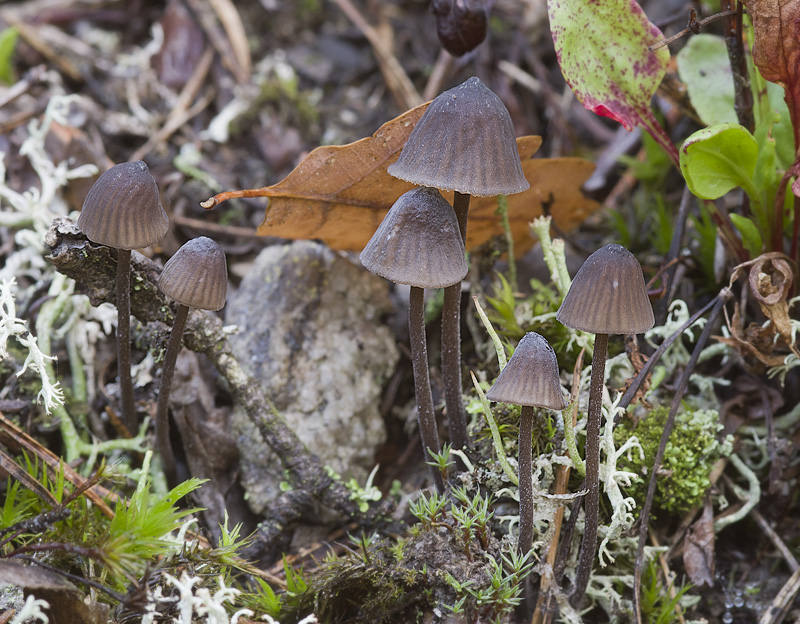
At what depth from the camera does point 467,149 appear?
1803 millimetres

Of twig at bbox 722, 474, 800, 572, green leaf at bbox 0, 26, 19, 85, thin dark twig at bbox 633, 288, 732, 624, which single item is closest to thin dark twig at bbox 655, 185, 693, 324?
thin dark twig at bbox 633, 288, 732, 624

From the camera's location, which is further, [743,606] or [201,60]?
[201,60]

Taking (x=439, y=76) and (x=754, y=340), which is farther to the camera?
(x=439, y=76)

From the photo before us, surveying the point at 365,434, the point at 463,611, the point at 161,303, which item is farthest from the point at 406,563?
the point at 161,303

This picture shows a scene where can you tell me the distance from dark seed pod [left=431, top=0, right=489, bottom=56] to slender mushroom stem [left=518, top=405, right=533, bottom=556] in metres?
1.43

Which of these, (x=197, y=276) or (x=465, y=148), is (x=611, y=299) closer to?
(x=465, y=148)

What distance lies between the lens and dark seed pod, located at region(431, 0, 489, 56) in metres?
2.41

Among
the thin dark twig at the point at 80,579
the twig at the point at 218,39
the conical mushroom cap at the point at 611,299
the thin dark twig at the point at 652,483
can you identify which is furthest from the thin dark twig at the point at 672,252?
the twig at the point at 218,39

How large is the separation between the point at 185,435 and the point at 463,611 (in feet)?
3.89

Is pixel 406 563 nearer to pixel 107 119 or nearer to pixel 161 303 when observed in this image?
pixel 161 303

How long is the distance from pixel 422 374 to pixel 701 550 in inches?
46.0

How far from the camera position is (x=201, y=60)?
3873mm

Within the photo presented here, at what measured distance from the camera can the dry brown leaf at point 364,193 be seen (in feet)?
7.30

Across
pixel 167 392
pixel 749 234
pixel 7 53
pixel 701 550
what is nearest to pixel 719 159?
pixel 749 234
